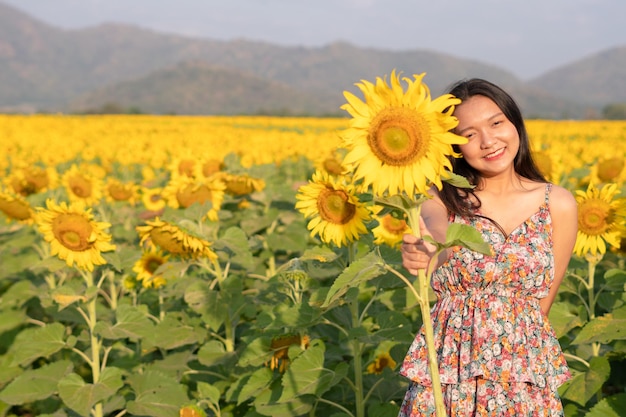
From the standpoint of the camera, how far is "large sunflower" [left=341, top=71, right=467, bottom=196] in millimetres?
1869

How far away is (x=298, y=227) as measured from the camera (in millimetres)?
5344

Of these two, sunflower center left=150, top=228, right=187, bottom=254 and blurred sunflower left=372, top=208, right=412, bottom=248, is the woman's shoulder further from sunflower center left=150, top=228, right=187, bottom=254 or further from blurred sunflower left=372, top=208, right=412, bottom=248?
sunflower center left=150, top=228, right=187, bottom=254

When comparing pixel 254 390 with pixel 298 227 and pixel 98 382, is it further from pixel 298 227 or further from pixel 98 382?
pixel 298 227

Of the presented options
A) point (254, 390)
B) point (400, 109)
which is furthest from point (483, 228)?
point (254, 390)

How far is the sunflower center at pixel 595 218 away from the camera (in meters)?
3.45

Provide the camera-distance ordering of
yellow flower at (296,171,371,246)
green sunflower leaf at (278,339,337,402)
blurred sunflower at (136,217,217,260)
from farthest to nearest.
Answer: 1. blurred sunflower at (136,217,217,260)
2. green sunflower leaf at (278,339,337,402)
3. yellow flower at (296,171,371,246)

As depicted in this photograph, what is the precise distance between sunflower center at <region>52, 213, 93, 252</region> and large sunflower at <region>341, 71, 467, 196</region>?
2.37 metres

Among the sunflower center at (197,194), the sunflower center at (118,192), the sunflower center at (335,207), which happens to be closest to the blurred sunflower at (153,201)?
the sunflower center at (118,192)

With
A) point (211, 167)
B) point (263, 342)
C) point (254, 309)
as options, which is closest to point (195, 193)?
point (211, 167)

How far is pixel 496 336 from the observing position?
2.43 metres

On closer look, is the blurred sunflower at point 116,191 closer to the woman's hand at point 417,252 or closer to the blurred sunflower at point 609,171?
the blurred sunflower at point 609,171

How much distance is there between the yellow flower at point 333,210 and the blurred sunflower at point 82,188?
3687 millimetres

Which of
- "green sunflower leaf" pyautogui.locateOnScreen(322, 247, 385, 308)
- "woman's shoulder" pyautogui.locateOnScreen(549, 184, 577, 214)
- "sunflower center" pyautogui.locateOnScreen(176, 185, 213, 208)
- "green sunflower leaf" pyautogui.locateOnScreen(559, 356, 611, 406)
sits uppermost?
"woman's shoulder" pyautogui.locateOnScreen(549, 184, 577, 214)

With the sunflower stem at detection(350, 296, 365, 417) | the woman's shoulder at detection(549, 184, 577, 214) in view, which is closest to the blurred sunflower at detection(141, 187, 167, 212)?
the sunflower stem at detection(350, 296, 365, 417)
